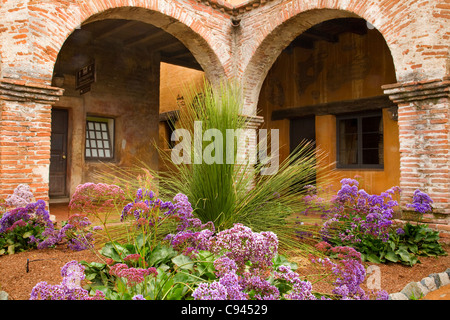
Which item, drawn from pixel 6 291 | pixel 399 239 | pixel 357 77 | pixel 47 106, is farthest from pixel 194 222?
pixel 357 77

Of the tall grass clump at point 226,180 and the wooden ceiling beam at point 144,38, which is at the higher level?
the wooden ceiling beam at point 144,38

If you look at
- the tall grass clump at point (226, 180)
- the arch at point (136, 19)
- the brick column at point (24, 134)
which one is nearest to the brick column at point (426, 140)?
the tall grass clump at point (226, 180)

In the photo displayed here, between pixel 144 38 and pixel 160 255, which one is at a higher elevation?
pixel 144 38

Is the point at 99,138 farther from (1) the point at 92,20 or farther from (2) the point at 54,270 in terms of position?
(2) the point at 54,270

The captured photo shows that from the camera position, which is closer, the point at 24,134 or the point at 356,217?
the point at 356,217

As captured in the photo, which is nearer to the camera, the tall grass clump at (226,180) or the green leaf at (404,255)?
the tall grass clump at (226,180)

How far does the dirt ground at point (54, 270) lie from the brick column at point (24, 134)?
116cm

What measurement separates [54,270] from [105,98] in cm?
555

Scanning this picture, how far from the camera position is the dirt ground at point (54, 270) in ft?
7.98

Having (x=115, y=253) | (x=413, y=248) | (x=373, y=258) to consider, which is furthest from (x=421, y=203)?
(x=115, y=253)

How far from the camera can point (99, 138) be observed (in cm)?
782

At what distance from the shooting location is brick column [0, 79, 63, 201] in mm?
3996

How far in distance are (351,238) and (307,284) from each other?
2050mm

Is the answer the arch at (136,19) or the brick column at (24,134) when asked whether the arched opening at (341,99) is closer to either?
the arch at (136,19)
